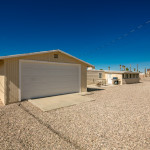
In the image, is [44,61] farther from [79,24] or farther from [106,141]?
[79,24]

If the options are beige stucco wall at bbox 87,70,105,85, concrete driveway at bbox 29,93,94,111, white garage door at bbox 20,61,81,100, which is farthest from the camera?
beige stucco wall at bbox 87,70,105,85

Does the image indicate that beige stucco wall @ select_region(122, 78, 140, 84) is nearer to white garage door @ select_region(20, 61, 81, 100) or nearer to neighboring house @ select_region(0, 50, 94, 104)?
neighboring house @ select_region(0, 50, 94, 104)

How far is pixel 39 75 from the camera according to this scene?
720 cm

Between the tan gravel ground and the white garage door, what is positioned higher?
the white garage door

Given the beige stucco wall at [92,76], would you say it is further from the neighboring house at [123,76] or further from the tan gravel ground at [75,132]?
the tan gravel ground at [75,132]

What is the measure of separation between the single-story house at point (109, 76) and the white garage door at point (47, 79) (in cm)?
916

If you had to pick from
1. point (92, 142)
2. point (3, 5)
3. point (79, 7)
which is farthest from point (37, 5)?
point (92, 142)

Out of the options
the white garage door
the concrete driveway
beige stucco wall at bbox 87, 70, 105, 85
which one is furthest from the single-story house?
the concrete driveway

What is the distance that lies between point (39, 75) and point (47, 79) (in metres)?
0.68

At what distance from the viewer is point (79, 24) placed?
15.5 meters

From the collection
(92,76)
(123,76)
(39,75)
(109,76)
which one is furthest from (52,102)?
(123,76)

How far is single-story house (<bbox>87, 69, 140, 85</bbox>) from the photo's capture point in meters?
18.0

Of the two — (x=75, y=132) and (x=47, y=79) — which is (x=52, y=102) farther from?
(x=75, y=132)

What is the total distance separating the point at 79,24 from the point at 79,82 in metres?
10.8
